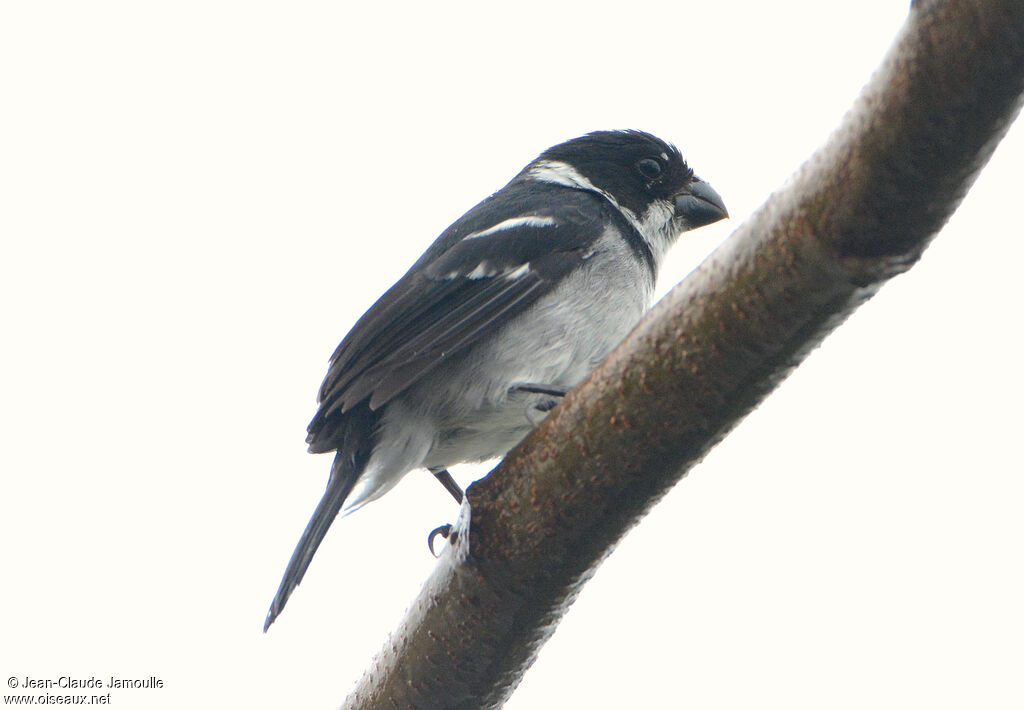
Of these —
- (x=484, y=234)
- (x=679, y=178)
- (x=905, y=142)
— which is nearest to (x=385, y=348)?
(x=484, y=234)

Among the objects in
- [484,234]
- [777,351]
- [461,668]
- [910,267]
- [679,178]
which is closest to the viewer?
[910,267]

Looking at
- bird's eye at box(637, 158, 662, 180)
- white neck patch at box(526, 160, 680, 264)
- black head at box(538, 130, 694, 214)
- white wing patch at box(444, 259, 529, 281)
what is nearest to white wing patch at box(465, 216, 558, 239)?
white wing patch at box(444, 259, 529, 281)

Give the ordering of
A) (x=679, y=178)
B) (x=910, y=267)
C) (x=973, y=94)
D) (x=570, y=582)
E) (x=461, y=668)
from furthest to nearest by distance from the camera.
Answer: (x=679, y=178), (x=461, y=668), (x=570, y=582), (x=910, y=267), (x=973, y=94)

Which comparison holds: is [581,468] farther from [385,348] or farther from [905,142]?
[385,348]

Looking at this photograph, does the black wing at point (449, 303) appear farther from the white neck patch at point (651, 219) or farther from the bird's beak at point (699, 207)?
the bird's beak at point (699, 207)

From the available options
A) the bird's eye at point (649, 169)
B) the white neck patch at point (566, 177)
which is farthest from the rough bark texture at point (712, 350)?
Answer: the bird's eye at point (649, 169)
